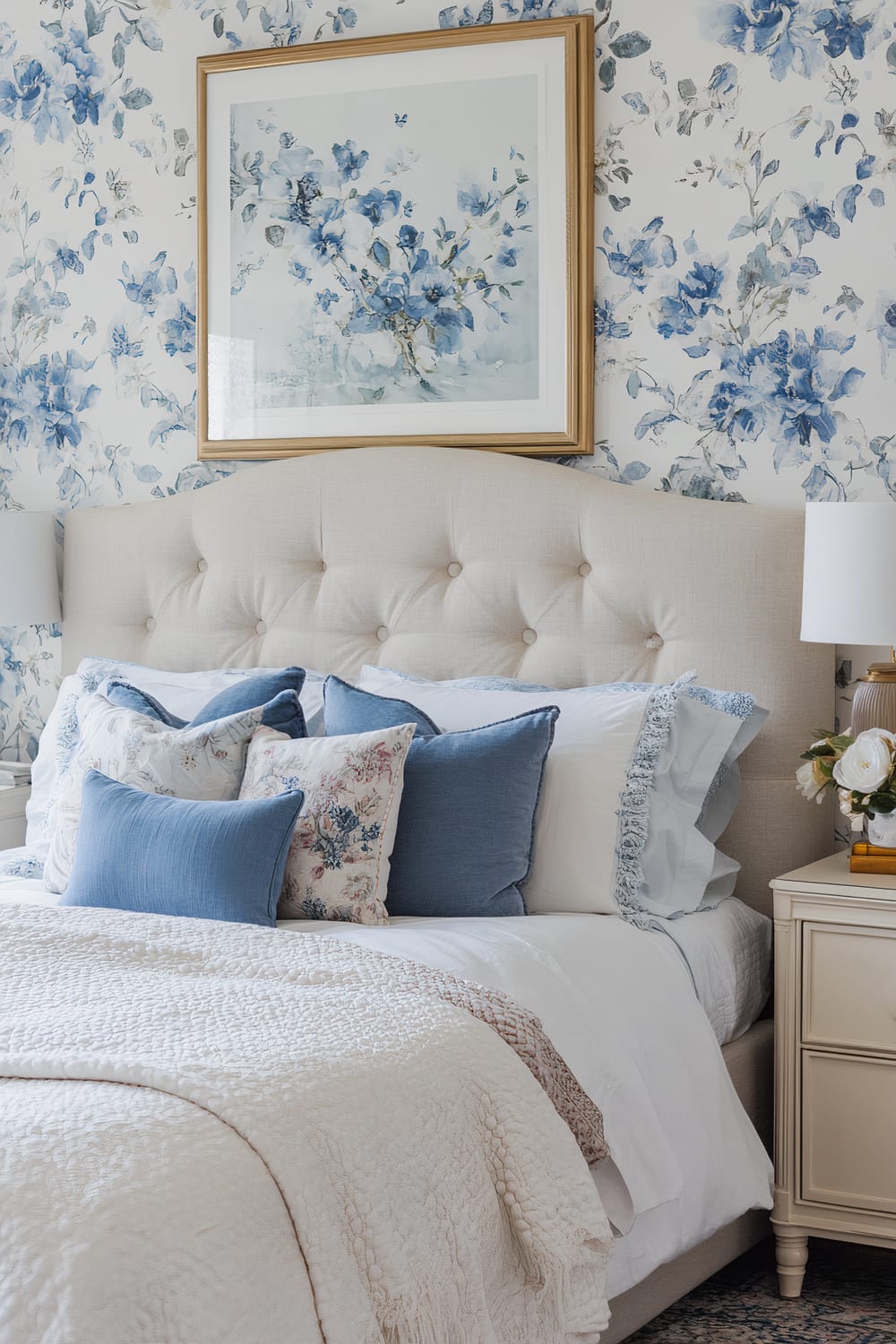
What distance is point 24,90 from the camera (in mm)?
3469

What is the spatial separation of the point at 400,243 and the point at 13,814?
150 centimetres

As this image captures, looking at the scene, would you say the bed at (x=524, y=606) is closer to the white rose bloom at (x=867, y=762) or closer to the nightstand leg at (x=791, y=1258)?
the nightstand leg at (x=791, y=1258)

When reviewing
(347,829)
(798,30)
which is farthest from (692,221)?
(347,829)

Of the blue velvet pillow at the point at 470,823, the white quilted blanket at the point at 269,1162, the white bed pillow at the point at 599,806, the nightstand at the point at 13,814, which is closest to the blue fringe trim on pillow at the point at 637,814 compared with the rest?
the white bed pillow at the point at 599,806

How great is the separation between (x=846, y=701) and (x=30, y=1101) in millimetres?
1782

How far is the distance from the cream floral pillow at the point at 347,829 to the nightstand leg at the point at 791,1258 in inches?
33.4

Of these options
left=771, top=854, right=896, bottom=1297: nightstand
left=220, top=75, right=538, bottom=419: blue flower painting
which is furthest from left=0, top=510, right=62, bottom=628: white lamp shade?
left=771, top=854, right=896, bottom=1297: nightstand

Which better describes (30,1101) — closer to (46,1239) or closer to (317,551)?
(46,1239)

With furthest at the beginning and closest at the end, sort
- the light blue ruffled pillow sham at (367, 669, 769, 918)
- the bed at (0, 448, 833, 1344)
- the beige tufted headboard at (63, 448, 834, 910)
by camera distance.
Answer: the beige tufted headboard at (63, 448, 834, 910) < the light blue ruffled pillow sham at (367, 669, 769, 918) < the bed at (0, 448, 833, 1344)

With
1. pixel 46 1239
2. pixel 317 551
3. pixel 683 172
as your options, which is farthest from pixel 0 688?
pixel 46 1239

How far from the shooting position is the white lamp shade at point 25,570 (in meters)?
3.31

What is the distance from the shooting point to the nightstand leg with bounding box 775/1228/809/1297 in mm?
2398

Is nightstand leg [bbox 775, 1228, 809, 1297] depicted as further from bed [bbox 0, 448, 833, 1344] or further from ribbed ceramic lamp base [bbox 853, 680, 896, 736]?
ribbed ceramic lamp base [bbox 853, 680, 896, 736]

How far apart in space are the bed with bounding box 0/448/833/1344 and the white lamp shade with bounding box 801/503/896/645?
21cm
